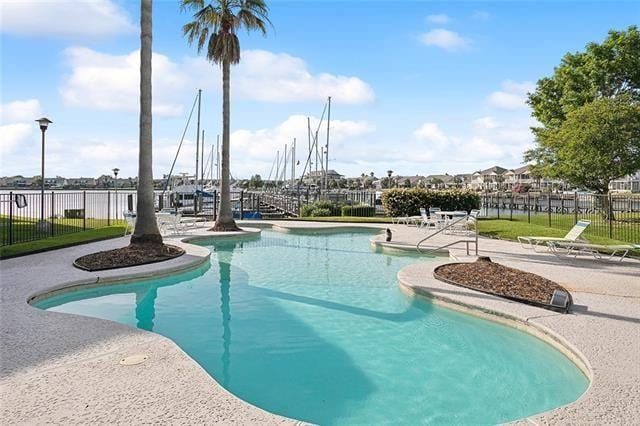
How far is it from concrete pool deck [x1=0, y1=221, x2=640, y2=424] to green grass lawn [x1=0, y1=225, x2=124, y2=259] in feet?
9.50

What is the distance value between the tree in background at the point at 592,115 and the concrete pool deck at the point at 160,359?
16.3 meters

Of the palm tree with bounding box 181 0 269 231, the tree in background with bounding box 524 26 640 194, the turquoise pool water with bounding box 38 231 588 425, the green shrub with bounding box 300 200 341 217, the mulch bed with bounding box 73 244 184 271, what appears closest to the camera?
the turquoise pool water with bounding box 38 231 588 425

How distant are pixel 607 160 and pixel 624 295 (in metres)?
18.0

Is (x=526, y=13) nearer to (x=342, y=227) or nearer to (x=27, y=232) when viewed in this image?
(x=342, y=227)

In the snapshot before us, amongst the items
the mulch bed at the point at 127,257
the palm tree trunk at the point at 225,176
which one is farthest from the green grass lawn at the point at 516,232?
the mulch bed at the point at 127,257

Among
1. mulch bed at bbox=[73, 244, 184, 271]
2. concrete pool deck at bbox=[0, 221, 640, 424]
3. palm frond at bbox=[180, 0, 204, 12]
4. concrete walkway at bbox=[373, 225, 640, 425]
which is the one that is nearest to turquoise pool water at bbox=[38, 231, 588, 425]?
concrete walkway at bbox=[373, 225, 640, 425]

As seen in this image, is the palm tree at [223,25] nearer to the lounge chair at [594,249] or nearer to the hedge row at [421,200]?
the hedge row at [421,200]

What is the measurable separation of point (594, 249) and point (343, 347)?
920 centimetres

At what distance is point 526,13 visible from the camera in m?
13.4

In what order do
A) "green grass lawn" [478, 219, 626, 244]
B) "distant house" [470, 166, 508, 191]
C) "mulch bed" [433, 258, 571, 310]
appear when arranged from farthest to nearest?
"distant house" [470, 166, 508, 191] → "green grass lawn" [478, 219, 626, 244] → "mulch bed" [433, 258, 571, 310]

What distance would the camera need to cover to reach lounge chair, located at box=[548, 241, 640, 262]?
1097 cm

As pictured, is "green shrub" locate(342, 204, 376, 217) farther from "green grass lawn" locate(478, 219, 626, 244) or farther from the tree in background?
the tree in background

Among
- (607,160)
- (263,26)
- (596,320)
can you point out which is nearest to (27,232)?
(263,26)

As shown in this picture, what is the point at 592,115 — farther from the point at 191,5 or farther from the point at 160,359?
the point at 160,359
